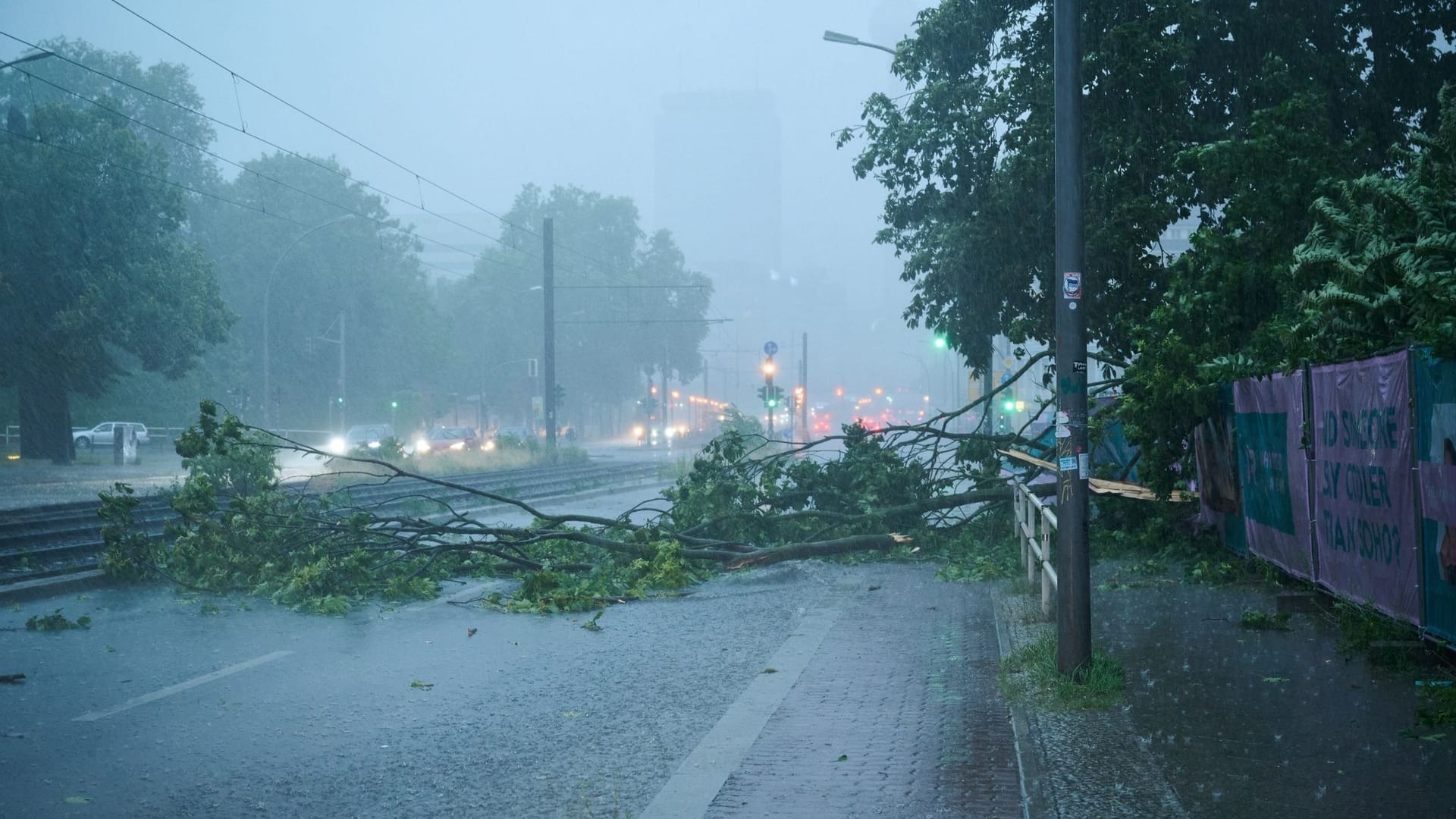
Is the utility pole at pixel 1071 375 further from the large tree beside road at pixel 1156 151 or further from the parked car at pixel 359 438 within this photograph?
the parked car at pixel 359 438

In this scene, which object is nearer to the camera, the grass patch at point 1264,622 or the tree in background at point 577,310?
the grass patch at point 1264,622

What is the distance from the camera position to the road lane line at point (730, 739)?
6039 millimetres

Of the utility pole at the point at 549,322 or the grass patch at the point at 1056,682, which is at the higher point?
the utility pole at the point at 549,322

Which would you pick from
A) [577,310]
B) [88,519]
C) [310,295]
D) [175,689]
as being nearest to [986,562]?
[175,689]

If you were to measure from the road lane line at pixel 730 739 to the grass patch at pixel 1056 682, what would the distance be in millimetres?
1486

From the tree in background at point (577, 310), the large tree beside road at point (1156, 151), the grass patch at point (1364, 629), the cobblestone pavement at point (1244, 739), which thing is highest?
the tree in background at point (577, 310)

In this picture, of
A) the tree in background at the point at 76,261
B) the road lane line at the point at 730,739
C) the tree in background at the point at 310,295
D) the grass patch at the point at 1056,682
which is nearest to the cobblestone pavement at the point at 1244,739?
the grass patch at the point at 1056,682

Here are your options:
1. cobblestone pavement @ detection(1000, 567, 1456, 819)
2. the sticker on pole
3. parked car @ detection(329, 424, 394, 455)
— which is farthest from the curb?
parked car @ detection(329, 424, 394, 455)

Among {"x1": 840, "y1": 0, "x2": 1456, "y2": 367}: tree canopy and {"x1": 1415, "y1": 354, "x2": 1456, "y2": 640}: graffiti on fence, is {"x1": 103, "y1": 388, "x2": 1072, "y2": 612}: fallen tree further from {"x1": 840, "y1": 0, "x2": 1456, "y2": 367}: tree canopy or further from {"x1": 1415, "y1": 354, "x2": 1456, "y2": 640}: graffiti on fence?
{"x1": 1415, "y1": 354, "x2": 1456, "y2": 640}: graffiti on fence

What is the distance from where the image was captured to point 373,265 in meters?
74.1

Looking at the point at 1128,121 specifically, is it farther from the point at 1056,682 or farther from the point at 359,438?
the point at 359,438

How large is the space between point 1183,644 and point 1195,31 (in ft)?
41.2

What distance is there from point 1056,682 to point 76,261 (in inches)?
1608

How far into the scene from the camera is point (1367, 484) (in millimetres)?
8898
